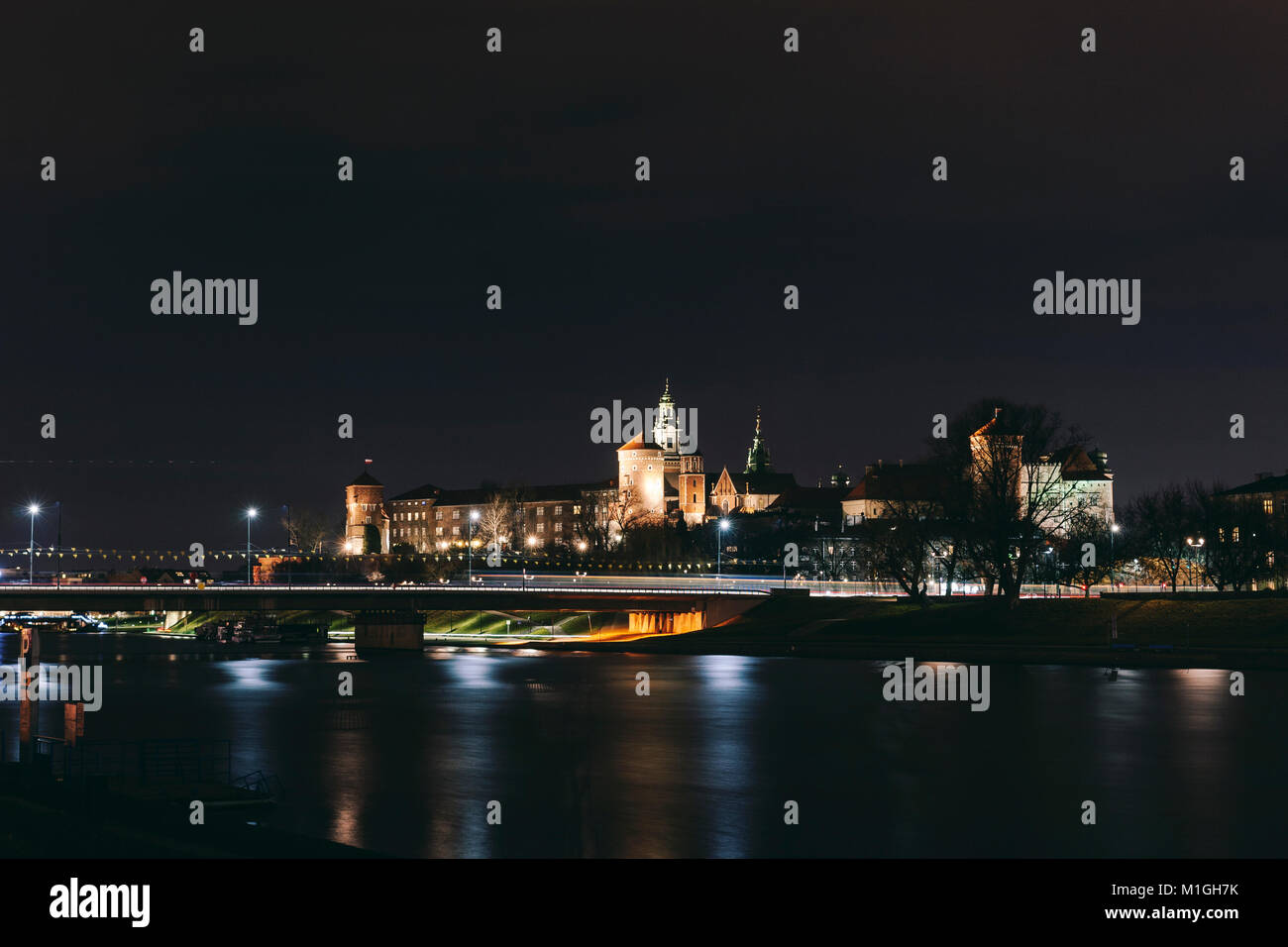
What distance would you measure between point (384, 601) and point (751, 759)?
66747mm

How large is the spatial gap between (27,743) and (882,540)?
248ft

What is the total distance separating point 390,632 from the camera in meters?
112

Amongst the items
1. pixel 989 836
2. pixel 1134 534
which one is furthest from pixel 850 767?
pixel 1134 534

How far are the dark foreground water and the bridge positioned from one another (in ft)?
62.7

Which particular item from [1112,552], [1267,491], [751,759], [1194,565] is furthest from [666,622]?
[1267,491]

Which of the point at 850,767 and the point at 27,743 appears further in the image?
the point at 850,767

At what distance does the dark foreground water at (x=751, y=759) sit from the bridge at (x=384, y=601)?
19096 mm

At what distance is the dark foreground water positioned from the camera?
33875 mm

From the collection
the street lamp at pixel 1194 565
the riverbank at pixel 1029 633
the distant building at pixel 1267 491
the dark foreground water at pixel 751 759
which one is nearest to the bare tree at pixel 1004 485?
the riverbank at pixel 1029 633

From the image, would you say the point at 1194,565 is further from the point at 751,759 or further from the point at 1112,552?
the point at 751,759

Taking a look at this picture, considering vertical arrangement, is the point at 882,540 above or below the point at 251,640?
above

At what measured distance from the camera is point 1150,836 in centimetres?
3384
